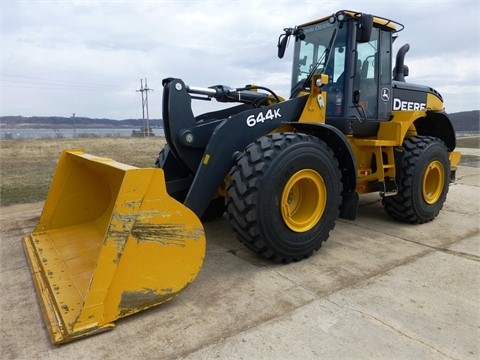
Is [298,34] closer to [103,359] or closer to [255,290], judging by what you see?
[255,290]

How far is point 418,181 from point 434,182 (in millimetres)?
750

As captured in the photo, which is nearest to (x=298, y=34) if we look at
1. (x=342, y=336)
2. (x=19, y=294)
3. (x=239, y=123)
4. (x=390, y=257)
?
(x=239, y=123)

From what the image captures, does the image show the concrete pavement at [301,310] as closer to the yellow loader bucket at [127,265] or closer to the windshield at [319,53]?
the yellow loader bucket at [127,265]

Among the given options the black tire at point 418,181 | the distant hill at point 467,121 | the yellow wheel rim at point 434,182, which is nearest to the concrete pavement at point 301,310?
the black tire at point 418,181

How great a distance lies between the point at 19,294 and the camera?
2.93 metres

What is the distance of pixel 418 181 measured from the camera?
4.77m

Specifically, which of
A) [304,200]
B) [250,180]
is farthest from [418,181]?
[250,180]

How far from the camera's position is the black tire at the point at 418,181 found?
15.6ft

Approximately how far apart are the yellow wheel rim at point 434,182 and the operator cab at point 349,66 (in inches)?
38.0

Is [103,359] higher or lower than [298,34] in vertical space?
lower

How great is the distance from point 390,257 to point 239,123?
2013mm

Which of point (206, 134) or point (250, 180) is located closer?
point (250, 180)

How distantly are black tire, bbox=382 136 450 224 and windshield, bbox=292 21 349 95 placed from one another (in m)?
1.46

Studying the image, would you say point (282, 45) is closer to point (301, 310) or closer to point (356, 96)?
point (356, 96)
